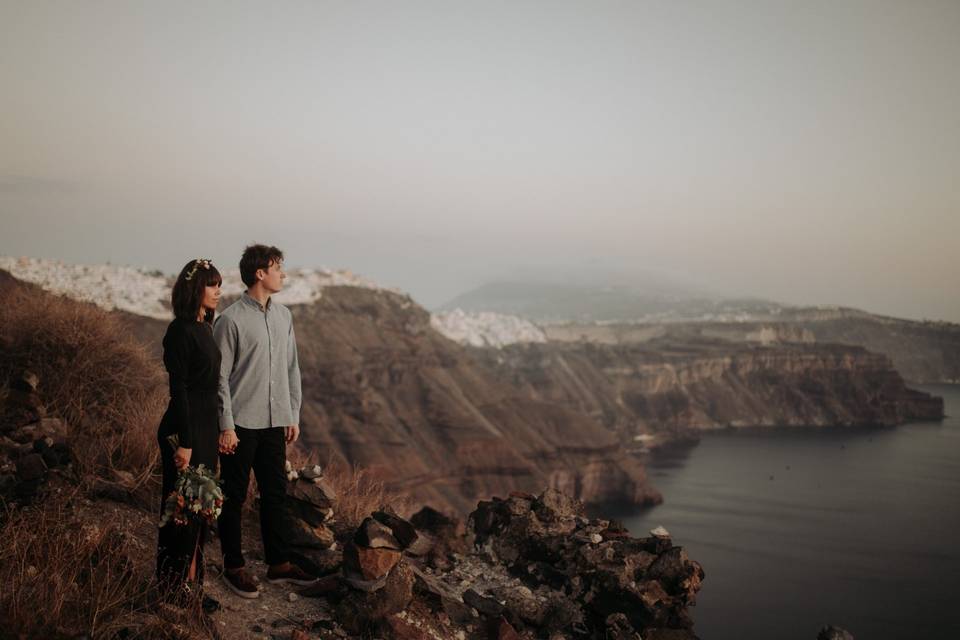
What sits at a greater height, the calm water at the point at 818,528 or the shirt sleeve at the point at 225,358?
the shirt sleeve at the point at 225,358

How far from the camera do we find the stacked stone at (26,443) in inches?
191

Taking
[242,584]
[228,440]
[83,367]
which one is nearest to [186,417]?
[228,440]

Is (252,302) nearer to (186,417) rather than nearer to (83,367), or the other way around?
(186,417)

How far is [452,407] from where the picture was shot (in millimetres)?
52938

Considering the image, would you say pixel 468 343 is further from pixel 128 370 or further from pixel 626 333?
pixel 128 370

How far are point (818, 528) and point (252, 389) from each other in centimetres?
5719

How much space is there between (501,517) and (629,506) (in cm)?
5209

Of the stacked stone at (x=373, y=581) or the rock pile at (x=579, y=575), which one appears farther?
the rock pile at (x=579, y=575)

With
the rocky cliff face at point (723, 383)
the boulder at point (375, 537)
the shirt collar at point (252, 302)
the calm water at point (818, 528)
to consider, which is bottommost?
the calm water at point (818, 528)

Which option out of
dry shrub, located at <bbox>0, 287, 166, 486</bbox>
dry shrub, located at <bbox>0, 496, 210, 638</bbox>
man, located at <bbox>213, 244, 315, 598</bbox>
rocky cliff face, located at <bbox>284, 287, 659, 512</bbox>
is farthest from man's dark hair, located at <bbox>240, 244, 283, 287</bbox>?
rocky cliff face, located at <bbox>284, 287, 659, 512</bbox>

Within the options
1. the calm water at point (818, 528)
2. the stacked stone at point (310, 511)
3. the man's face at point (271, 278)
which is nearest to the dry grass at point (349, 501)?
the stacked stone at point (310, 511)

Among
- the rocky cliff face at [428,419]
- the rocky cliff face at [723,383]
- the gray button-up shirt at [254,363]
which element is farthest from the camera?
the rocky cliff face at [723,383]

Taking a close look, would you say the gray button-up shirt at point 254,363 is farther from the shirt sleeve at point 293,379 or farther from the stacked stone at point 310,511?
the stacked stone at point 310,511

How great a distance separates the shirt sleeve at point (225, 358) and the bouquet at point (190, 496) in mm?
346
